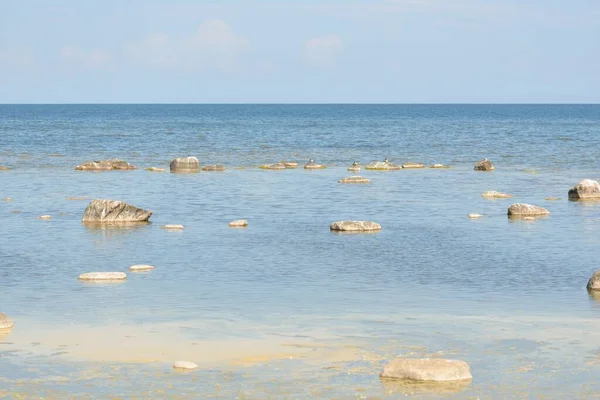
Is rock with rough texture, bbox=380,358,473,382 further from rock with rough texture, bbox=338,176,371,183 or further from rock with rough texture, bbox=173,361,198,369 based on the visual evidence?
rock with rough texture, bbox=338,176,371,183

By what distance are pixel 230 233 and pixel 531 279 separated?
14.1 m

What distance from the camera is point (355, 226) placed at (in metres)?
41.9

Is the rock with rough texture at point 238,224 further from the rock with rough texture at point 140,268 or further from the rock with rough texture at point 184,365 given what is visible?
the rock with rough texture at point 184,365

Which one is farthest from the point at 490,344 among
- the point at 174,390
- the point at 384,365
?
the point at 174,390

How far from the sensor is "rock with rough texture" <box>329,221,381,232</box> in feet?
137

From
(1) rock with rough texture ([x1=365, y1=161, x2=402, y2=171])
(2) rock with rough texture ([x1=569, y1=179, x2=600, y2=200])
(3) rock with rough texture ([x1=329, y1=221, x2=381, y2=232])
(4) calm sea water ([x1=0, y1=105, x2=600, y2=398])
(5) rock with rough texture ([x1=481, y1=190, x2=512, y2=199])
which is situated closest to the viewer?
(4) calm sea water ([x1=0, y1=105, x2=600, y2=398])

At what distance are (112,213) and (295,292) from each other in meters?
17.8

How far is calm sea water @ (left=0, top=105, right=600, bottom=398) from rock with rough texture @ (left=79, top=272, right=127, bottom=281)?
0.55 metres

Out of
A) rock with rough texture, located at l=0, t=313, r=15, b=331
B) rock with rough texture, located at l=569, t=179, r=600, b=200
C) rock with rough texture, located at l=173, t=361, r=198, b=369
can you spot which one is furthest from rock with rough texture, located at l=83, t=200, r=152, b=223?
rock with rough texture, located at l=173, t=361, r=198, b=369

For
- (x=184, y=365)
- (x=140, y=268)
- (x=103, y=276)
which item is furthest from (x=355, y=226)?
(x=184, y=365)

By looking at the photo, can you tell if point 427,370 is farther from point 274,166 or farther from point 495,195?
point 274,166

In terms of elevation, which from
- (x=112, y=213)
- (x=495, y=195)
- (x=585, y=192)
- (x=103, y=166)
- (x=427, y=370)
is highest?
(x=427, y=370)

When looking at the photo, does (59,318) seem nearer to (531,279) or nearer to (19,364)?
(19,364)

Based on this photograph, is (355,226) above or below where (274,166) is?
above
